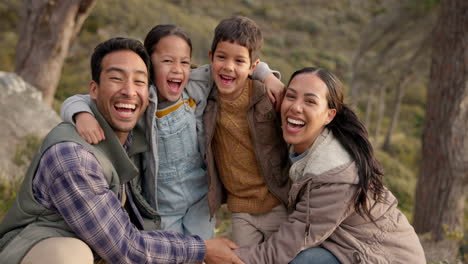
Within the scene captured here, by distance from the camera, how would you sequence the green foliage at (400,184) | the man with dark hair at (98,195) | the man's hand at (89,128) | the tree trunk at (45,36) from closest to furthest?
1. the man with dark hair at (98,195)
2. the man's hand at (89,128)
3. the tree trunk at (45,36)
4. the green foliage at (400,184)

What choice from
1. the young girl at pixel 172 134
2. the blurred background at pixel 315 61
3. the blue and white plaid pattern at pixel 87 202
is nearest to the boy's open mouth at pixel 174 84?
the young girl at pixel 172 134

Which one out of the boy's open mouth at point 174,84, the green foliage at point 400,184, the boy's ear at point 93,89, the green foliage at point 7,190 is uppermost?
the boy's open mouth at point 174,84

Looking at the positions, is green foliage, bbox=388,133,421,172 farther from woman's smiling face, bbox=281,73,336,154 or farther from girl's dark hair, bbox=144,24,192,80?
girl's dark hair, bbox=144,24,192,80

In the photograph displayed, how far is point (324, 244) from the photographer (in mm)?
2570

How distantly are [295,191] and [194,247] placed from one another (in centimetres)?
71

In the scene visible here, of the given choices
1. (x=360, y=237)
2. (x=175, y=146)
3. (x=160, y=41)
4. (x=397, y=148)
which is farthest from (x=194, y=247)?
(x=397, y=148)

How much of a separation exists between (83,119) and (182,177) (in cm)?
80

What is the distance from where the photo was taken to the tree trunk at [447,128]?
4936mm

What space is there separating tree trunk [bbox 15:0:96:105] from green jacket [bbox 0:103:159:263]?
11.1 ft

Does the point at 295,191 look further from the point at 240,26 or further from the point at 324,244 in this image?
the point at 240,26

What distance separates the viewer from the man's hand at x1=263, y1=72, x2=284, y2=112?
9.11ft

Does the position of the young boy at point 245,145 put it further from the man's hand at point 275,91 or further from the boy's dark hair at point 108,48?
the boy's dark hair at point 108,48

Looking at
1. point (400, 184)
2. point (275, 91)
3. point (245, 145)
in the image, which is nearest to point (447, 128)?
point (275, 91)

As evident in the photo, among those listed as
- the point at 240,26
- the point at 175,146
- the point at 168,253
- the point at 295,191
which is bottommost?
the point at 168,253
